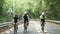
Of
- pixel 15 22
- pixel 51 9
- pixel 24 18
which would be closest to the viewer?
pixel 15 22

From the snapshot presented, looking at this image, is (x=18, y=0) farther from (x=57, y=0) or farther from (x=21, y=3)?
(x=57, y=0)

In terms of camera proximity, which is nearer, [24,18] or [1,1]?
[24,18]

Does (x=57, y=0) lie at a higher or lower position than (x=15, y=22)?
higher

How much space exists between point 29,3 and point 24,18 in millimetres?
79481

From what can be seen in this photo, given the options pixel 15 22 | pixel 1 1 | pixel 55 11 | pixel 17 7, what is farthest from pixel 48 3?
pixel 15 22

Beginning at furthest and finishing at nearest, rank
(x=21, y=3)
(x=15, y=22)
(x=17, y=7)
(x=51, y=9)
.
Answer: (x=21, y=3) → (x=17, y=7) → (x=51, y=9) → (x=15, y=22)

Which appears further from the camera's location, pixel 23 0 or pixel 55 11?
pixel 23 0

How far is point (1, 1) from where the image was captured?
54.3 meters

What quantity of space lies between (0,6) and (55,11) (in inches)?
710

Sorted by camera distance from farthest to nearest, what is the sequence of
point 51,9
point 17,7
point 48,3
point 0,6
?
point 17,7 → point 51,9 → point 48,3 → point 0,6

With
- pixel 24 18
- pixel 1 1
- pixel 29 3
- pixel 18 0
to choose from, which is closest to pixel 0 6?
pixel 1 1

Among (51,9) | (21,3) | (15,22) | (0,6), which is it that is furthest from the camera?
(21,3)

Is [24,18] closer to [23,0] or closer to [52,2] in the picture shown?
[52,2]

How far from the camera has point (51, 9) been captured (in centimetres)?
6219
